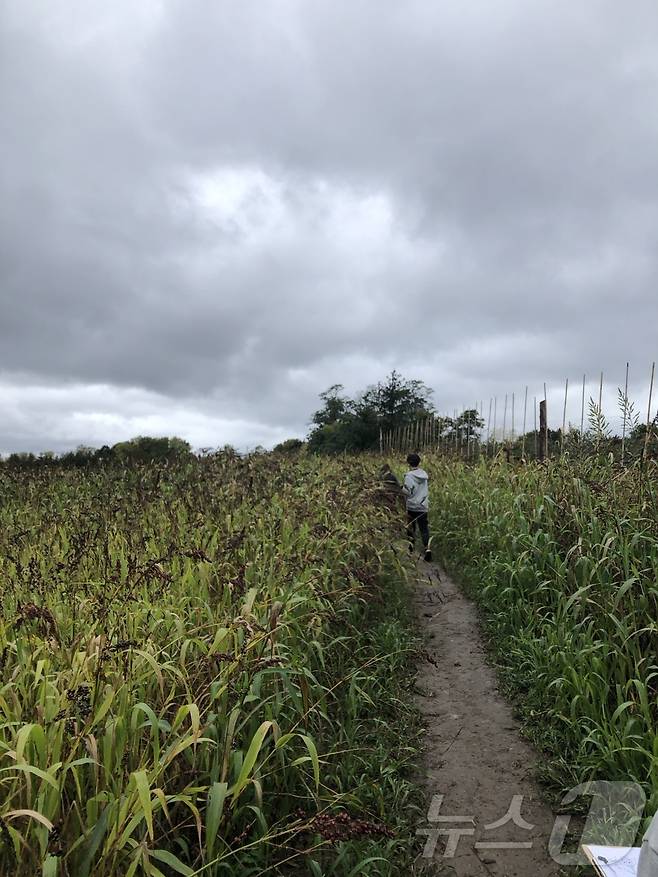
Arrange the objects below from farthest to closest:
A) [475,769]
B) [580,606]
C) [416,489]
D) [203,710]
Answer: [416,489] < [580,606] < [475,769] < [203,710]

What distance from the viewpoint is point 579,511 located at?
560 cm

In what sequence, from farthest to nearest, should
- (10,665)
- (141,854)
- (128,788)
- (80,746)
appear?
(10,665), (80,746), (128,788), (141,854)

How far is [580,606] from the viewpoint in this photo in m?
4.46

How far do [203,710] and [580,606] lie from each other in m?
3.10

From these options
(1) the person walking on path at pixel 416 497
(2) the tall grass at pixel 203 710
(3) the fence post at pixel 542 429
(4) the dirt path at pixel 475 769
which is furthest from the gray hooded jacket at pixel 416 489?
(4) the dirt path at pixel 475 769

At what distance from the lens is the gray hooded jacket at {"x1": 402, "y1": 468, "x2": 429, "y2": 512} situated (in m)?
8.94

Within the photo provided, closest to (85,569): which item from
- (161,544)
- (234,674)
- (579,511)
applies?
(161,544)

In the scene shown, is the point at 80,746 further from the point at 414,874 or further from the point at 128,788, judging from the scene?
the point at 414,874

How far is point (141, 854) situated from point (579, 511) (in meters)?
4.85

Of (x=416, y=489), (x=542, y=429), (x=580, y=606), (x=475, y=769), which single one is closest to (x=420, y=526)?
(x=416, y=489)

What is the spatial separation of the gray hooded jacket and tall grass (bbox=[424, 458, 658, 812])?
1484mm

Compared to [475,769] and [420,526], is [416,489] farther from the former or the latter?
[475,769]

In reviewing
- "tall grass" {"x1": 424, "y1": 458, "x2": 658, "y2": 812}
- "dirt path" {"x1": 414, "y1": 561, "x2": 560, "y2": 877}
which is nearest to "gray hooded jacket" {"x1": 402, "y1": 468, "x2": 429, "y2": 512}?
"tall grass" {"x1": 424, "y1": 458, "x2": 658, "y2": 812}

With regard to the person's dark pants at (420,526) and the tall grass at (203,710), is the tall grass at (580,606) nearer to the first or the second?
the tall grass at (203,710)
